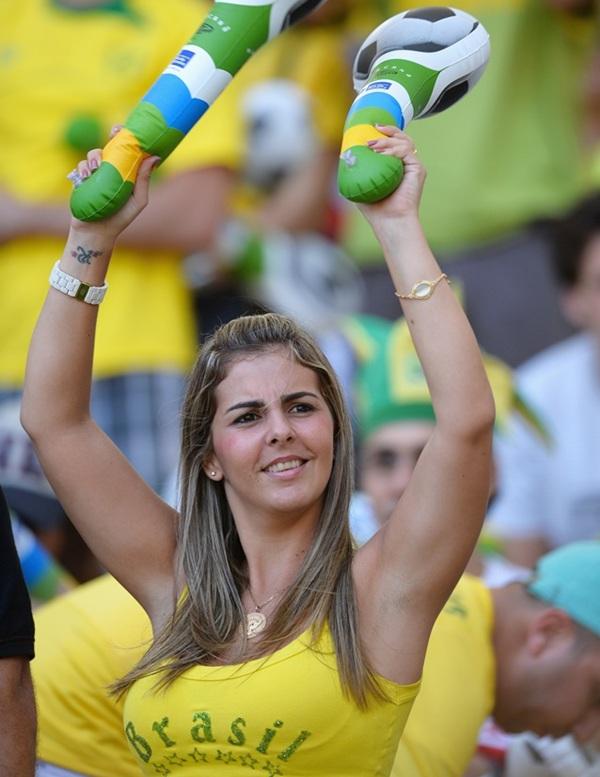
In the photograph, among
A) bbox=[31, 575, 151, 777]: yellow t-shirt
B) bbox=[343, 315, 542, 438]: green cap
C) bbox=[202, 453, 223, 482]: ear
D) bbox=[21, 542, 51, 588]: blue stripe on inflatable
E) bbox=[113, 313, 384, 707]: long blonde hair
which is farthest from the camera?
bbox=[343, 315, 542, 438]: green cap

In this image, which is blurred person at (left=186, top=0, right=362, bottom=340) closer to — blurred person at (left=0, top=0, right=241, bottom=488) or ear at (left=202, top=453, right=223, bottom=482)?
blurred person at (left=0, top=0, right=241, bottom=488)

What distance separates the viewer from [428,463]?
2654 mm

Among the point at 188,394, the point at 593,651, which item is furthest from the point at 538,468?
the point at 188,394

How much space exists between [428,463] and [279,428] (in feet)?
0.99

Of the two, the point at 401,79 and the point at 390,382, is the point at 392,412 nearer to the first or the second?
the point at 390,382

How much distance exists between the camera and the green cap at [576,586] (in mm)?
3623

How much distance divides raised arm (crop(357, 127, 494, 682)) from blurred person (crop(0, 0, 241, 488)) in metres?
2.36

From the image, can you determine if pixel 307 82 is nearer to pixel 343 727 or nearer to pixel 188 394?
pixel 188 394

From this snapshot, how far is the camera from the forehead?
2881mm

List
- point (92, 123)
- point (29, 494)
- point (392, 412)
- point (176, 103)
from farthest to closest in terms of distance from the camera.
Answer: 1. point (92, 123)
2. point (392, 412)
3. point (29, 494)
4. point (176, 103)

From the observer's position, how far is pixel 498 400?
15.4 ft

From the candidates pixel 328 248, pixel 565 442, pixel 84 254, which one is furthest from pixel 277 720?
pixel 328 248

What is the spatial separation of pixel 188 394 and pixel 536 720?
1.22 meters

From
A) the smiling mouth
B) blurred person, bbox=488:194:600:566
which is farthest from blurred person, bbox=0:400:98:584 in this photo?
the smiling mouth
